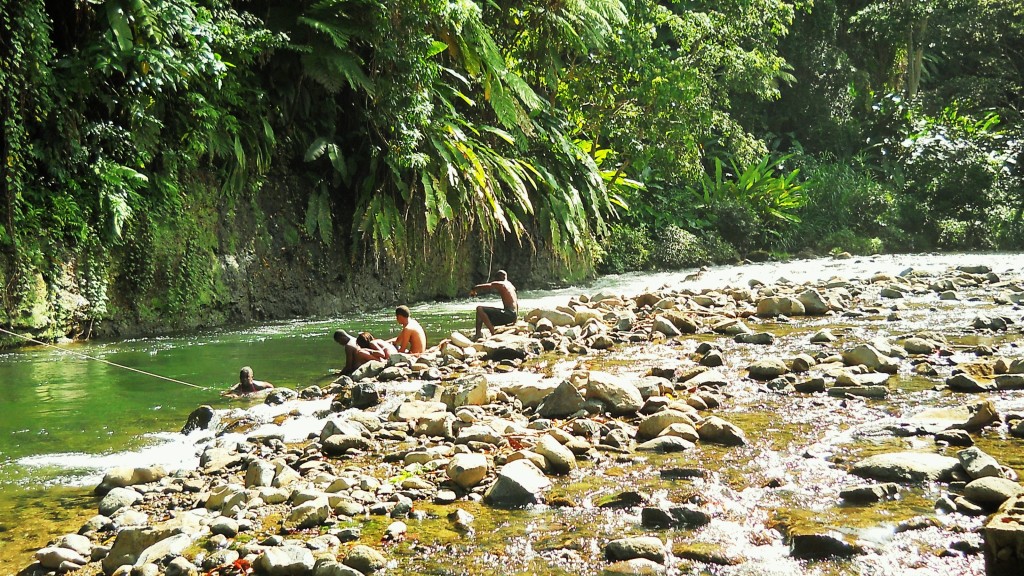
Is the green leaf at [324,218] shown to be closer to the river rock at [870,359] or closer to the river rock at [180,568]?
the river rock at [870,359]

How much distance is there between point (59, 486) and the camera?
4117mm

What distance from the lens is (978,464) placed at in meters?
3.44

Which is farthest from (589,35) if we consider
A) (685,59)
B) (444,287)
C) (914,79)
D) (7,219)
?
(914,79)

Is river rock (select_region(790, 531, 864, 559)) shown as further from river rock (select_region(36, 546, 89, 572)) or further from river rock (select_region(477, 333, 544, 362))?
river rock (select_region(477, 333, 544, 362))

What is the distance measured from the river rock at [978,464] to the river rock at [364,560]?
92.0 inches

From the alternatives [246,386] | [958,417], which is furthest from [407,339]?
[958,417]

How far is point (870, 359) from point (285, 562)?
451cm

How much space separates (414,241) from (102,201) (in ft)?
13.2

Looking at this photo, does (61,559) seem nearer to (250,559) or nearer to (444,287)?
(250,559)

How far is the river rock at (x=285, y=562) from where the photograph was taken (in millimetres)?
2871

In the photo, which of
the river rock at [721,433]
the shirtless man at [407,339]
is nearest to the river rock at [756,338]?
the shirtless man at [407,339]

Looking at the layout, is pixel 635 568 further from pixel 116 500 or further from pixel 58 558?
pixel 116 500

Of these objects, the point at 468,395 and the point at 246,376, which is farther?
the point at 246,376

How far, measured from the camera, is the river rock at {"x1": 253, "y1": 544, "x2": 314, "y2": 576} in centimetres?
287
